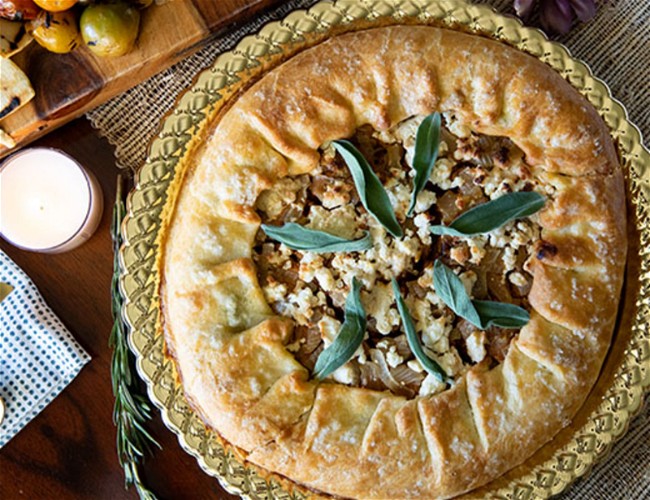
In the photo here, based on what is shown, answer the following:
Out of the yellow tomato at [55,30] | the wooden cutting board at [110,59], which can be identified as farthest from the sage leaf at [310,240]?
the yellow tomato at [55,30]

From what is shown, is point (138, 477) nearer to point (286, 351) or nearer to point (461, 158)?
point (286, 351)

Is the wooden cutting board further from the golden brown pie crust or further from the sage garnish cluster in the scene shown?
the sage garnish cluster

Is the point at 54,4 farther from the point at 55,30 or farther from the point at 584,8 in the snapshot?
the point at 584,8

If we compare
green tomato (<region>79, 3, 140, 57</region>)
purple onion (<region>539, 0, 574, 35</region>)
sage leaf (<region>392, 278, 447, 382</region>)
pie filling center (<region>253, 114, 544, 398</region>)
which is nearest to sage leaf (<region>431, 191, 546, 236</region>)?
pie filling center (<region>253, 114, 544, 398</region>)

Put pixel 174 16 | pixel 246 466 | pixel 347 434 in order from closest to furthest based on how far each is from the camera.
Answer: pixel 347 434
pixel 246 466
pixel 174 16

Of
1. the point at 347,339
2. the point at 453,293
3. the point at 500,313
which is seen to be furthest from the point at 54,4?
the point at 500,313

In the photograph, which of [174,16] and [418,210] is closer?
[418,210]

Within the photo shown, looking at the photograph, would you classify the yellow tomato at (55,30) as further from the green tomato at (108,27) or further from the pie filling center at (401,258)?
the pie filling center at (401,258)

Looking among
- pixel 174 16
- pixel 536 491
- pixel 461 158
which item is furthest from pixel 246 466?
pixel 174 16
